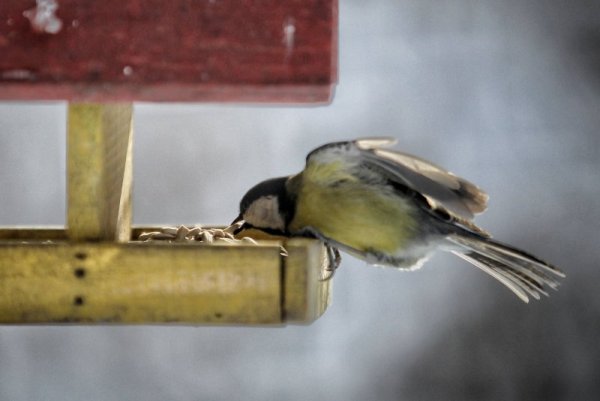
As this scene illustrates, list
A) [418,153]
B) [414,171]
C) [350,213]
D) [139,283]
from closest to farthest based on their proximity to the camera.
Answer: [139,283] < [414,171] < [350,213] < [418,153]

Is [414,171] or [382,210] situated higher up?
[414,171]

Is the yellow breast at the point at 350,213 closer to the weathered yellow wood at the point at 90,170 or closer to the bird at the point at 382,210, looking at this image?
the bird at the point at 382,210

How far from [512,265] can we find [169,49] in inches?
61.0

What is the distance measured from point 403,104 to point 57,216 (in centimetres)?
166

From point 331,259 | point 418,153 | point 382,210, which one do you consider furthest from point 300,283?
point 418,153

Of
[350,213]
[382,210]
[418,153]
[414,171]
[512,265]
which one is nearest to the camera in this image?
[414,171]

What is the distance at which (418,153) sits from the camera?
5.54 meters

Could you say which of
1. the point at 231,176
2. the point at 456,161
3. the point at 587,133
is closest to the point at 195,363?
the point at 231,176

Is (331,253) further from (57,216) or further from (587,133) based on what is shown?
(587,133)

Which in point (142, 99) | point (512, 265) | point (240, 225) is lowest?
point (512, 265)

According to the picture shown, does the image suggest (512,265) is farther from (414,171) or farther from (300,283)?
(300,283)

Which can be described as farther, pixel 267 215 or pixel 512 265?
pixel 512 265

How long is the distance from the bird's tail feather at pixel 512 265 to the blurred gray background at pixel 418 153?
6.14 feet

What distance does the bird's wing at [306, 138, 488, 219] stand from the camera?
3037 millimetres
